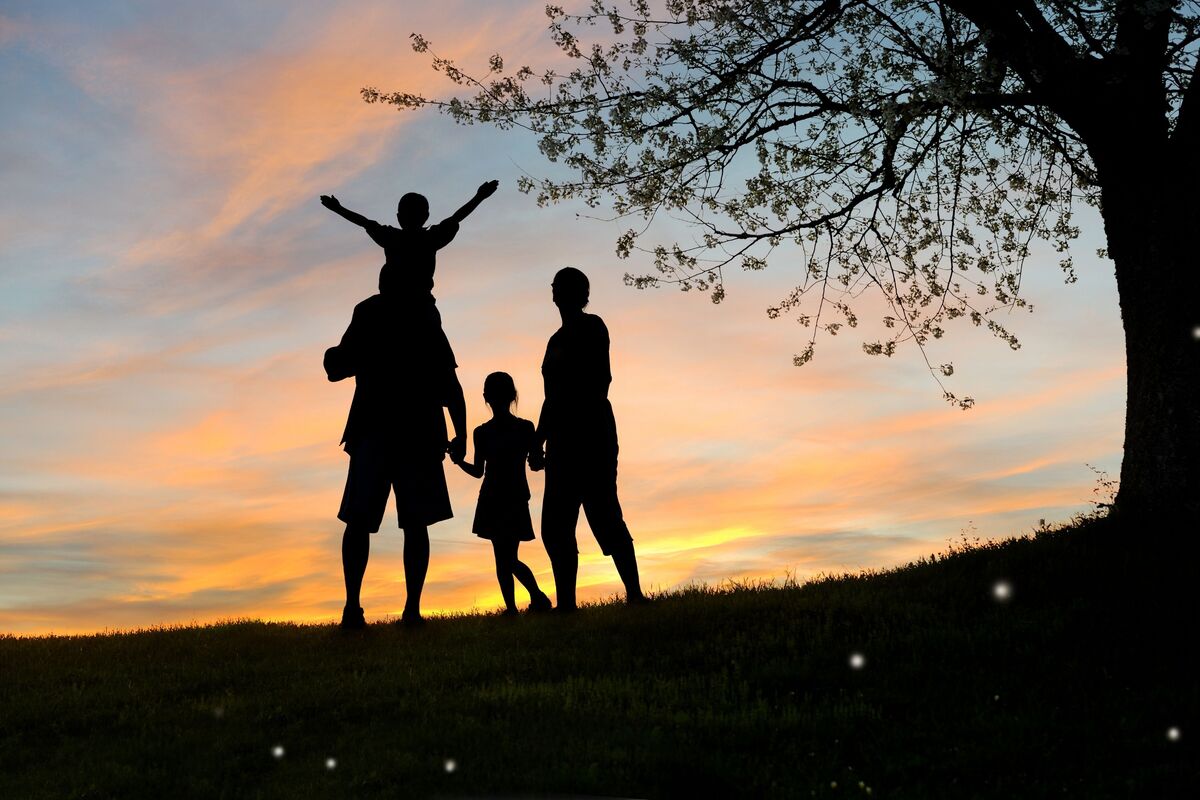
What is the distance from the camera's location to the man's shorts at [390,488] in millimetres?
12094

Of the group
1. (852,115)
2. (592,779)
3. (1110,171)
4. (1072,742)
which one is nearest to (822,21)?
(852,115)

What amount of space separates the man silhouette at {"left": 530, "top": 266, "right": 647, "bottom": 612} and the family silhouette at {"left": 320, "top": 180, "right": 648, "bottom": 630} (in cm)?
1

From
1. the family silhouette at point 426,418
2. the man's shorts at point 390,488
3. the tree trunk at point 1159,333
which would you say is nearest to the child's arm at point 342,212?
the family silhouette at point 426,418

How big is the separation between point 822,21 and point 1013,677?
8.99 m

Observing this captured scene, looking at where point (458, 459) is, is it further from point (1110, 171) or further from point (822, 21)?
point (1110, 171)

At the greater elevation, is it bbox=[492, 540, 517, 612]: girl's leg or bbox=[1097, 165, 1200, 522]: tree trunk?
bbox=[1097, 165, 1200, 522]: tree trunk

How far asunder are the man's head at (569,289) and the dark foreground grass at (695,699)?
3.65 meters

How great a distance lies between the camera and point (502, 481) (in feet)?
45.6

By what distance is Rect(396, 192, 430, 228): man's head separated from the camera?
12.5 meters

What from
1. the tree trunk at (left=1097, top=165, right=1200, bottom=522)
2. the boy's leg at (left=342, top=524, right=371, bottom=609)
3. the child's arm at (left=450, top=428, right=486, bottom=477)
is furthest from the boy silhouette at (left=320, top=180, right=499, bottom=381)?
the tree trunk at (left=1097, top=165, right=1200, bottom=522)

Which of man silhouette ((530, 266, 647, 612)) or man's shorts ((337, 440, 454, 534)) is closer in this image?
man's shorts ((337, 440, 454, 534))

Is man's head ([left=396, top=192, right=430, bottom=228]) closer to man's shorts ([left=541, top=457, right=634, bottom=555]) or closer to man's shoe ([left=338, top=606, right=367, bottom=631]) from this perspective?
man's shorts ([left=541, top=457, right=634, bottom=555])

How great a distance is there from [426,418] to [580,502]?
204 centimetres

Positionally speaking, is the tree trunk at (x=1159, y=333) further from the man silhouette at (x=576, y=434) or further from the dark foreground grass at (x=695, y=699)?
the man silhouette at (x=576, y=434)
